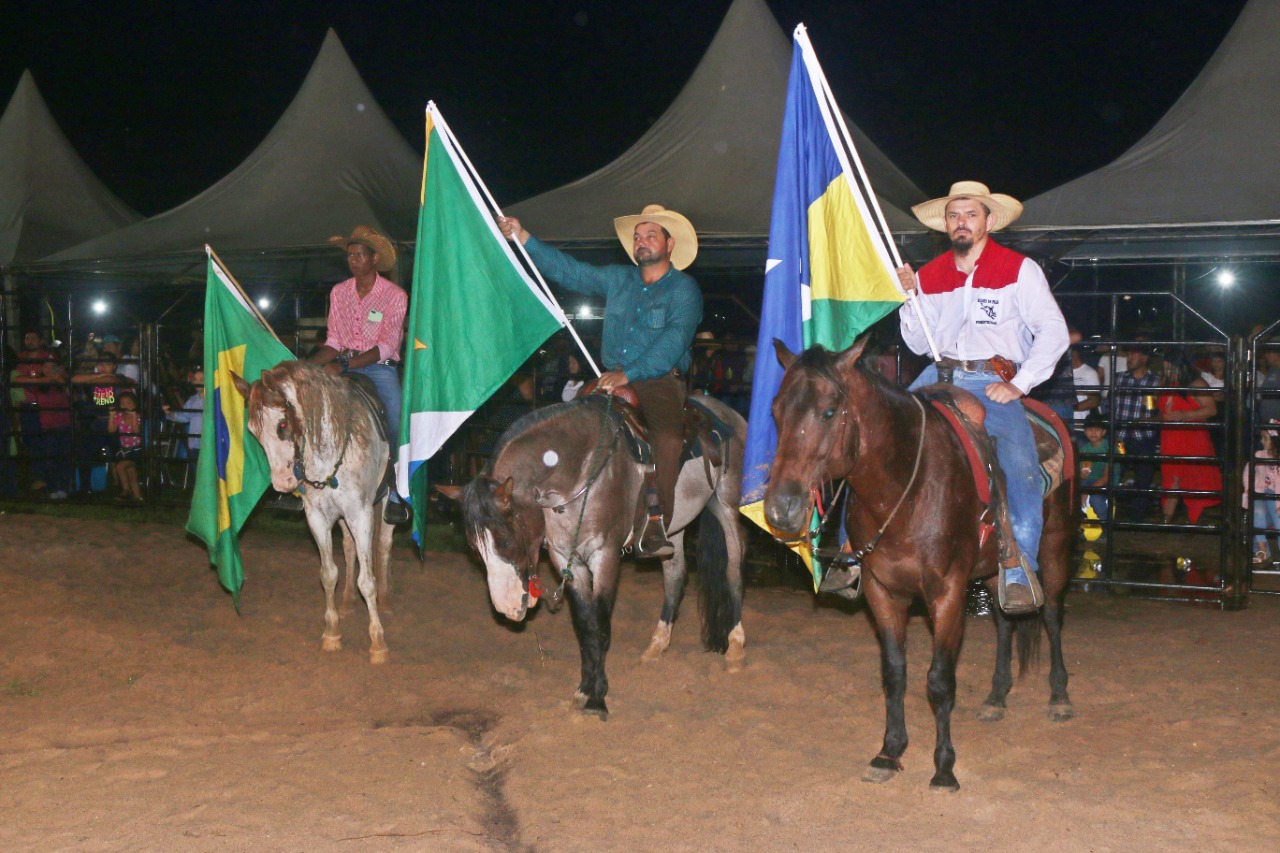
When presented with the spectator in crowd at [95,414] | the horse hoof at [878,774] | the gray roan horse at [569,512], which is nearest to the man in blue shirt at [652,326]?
the gray roan horse at [569,512]

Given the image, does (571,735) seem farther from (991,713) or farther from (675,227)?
(675,227)

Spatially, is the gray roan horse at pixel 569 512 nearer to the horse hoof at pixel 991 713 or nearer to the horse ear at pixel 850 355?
the horse hoof at pixel 991 713

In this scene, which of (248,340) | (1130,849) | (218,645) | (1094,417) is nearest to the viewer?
(1130,849)

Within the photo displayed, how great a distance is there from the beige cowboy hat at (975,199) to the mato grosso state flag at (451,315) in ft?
6.88

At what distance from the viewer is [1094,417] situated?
948 centimetres

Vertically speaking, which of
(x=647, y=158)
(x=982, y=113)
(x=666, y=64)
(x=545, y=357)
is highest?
(x=666, y=64)

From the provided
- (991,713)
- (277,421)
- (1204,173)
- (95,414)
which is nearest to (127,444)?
(95,414)

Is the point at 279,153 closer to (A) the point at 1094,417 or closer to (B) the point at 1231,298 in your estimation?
(A) the point at 1094,417

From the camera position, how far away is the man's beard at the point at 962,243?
4883 millimetres

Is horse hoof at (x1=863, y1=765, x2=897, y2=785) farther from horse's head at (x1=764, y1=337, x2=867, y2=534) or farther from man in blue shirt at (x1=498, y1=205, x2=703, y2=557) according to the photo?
man in blue shirt at (x1=498, y1=205, x2=703, y2=557)

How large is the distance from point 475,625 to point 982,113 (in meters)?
25.5

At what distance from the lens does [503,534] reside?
4949 mm

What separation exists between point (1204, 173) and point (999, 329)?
18.5 ft

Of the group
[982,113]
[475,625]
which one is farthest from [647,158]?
[982,113]
